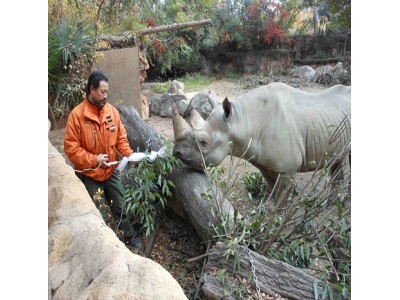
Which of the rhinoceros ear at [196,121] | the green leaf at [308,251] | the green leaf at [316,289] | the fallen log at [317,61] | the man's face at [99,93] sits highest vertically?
the fallen log at [317,61]

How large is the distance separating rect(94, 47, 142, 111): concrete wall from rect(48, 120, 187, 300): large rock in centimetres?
104

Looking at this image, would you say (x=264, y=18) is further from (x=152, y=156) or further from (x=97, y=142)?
(x=97, y=142)

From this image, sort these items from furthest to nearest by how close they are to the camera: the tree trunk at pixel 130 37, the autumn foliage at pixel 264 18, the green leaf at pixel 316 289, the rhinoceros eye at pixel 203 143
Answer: the tree trunk at pixel 130 37 → the rhinoceros eye at pixel 203 143 → the autumn foliage at pixel 264 18 → the green leaf at pixel 316 289

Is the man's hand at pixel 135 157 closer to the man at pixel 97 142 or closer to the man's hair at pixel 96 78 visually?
the man at pixel 97 142

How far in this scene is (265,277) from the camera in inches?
89.7

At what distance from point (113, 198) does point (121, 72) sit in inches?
34.6

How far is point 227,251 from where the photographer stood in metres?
2.35

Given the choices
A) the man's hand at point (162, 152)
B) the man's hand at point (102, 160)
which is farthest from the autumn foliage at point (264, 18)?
the man's hand at point (102, 160)

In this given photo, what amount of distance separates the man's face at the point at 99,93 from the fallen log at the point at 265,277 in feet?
3.51

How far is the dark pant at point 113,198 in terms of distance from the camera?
2799mm

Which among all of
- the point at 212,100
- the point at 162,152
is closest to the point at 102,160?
the point at 162,152

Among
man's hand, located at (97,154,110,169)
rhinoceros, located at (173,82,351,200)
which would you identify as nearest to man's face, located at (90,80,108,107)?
man's hand, located at (97,154,110,169)

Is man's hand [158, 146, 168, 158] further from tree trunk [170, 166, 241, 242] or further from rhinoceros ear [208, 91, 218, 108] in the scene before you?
rhinoceros ear [208, 91, 218, 108]
